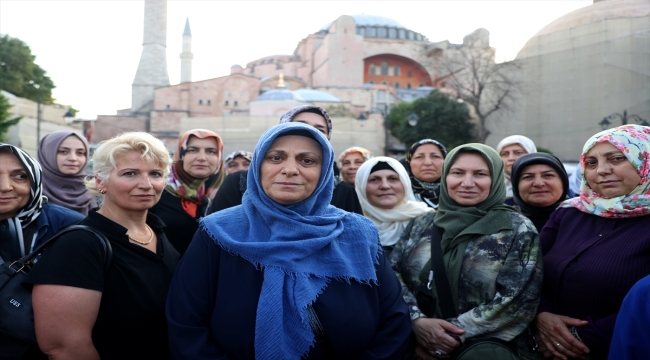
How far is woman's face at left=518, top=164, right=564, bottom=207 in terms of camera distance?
136 inches

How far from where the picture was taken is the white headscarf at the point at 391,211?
3.46m

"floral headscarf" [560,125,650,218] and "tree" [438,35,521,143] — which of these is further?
"tree" [438,35,521,143]

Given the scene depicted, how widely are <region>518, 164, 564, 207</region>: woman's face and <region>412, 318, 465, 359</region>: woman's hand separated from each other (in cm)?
131

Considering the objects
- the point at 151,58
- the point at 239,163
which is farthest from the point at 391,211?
the point at 151,58

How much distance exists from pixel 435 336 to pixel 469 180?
2.67ft

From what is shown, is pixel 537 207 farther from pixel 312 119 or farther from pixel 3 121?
pixel 3 121

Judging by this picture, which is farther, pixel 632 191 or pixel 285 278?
pixel 632 191

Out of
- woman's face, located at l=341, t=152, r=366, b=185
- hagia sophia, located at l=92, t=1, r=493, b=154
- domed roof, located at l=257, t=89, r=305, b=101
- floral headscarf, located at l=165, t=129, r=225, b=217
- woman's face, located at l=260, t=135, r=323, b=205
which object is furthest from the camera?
domed roof, located at l=257, t=89, r=305, b=101

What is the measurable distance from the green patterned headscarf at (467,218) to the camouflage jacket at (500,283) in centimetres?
3

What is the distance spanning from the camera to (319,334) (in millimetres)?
1994

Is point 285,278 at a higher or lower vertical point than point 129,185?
lower

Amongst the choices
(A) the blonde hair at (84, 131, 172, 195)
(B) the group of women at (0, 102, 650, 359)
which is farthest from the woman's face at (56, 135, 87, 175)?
(A) the blonde hair at (84, 131, 172, 195)

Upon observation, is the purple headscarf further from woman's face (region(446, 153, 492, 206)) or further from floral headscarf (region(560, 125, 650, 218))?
floral headscarf (region(560, 125, 650, 218))

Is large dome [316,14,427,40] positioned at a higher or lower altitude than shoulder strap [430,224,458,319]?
higher
